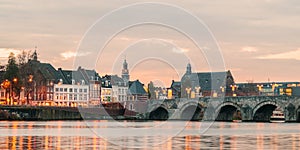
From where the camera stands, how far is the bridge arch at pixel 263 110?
4936 inches

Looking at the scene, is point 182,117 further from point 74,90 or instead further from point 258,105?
point 74,90

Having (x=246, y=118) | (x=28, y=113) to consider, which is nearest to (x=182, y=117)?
(x=246, y=118)

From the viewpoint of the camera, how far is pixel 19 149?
40.4 metres

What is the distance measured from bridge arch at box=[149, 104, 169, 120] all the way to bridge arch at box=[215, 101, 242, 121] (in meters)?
15.9

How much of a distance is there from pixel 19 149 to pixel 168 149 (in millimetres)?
8507

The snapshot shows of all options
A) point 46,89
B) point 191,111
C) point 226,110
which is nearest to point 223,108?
point 226,110

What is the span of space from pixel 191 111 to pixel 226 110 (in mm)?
10834

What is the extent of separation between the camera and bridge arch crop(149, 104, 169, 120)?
156 meters

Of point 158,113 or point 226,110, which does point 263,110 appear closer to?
point 226,110

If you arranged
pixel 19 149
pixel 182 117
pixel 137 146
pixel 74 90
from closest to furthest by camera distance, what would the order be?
pixel 19 149 → pixel 137 146 → pixel 182 117 → pixel 74 90

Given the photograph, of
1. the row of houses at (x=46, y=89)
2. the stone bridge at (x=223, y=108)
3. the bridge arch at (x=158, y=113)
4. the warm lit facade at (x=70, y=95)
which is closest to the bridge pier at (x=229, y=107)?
the stone bridge at (x=223, y=108)

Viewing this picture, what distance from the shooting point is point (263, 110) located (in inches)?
5153

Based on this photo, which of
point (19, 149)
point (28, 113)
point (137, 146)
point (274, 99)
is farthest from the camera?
point (28, 113)

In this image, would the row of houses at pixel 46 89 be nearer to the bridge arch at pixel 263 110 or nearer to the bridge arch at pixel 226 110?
the bridge arch at pixel 226 110
